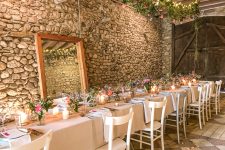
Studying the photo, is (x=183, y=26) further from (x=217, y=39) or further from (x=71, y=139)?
(x=71, y=139)

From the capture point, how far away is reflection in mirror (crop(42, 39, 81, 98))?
15.2 ft

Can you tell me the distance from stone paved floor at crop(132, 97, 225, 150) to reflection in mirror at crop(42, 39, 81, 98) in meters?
2.08

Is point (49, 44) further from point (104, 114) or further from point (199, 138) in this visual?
point (199, 138)

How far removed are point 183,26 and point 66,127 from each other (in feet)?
28.4

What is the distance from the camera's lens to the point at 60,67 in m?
4.95

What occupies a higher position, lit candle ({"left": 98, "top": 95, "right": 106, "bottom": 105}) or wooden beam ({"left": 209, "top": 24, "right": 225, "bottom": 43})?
wooden beam ({"left": 209, "top": 24, "right": 225, "bottom": 43})

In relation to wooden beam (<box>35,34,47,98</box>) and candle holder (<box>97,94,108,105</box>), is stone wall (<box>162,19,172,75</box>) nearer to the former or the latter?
wooden beam (<box>35,34,47,98</box>)

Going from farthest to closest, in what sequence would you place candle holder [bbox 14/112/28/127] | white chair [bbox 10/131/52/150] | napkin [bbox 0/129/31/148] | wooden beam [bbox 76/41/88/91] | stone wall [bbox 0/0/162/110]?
wooden beam [bbox 76/41/88/91] → stone wall [bbox 0/0/162/110] → candle holder [bbox 14/112/28/127] → napkin [bbox 0/129/31/148] → white chair [bbox 10/131/52/150]

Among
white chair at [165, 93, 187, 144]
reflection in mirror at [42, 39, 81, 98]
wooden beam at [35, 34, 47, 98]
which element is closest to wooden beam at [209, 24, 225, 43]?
white chair at [165, 93, 187, 144]

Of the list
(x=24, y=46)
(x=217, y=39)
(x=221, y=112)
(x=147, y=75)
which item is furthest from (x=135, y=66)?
(x=24, y=46)

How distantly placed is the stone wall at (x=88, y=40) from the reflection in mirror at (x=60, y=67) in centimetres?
26

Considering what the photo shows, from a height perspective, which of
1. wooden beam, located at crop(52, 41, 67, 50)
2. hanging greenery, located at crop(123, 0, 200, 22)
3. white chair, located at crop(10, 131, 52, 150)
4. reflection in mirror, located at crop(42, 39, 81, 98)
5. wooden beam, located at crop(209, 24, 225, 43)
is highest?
hanging greenery, located at crop(123, 0, 200, 22)

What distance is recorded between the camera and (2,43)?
399 cm

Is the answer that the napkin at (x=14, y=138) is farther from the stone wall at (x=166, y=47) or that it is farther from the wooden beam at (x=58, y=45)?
the stone wall at (x=166, y=47)
